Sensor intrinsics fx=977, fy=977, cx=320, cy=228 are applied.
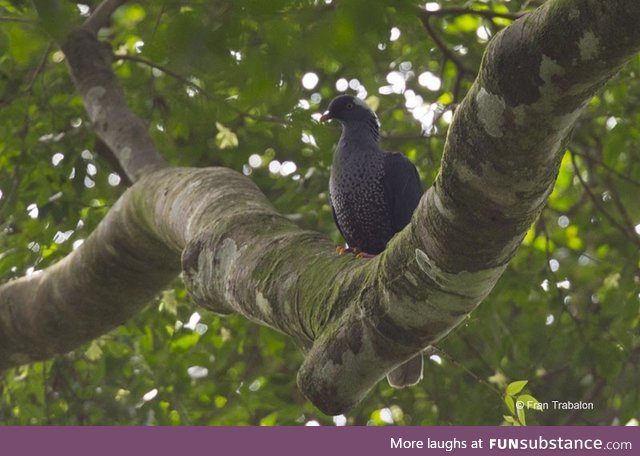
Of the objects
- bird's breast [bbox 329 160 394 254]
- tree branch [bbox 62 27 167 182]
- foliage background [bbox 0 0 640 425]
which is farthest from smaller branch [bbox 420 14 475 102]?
tree branch [bbox 62 27 167 182]

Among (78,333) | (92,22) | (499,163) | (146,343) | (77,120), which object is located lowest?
(146,343)

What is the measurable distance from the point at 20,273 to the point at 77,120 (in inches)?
34.2

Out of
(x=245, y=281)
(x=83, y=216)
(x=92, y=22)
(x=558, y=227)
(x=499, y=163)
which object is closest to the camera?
(x=499, y=163)

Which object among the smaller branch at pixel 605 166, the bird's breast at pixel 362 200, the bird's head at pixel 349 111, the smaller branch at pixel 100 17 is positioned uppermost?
the smaller branch at pixel 100 17

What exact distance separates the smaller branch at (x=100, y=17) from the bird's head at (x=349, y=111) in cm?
107

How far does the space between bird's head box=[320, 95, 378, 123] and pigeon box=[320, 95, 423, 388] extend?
121 mm

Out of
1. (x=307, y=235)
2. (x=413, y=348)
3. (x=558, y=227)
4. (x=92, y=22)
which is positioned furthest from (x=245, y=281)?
(x=558, y=227)

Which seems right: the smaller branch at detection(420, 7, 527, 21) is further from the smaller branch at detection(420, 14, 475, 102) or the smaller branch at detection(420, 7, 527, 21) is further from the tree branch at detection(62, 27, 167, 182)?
the tree branch at detection(62, 27, 167, 182)

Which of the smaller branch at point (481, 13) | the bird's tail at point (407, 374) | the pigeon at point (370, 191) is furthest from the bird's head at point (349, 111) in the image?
the bird's tail at point (407, 374)

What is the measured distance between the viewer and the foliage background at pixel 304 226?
4.65 meters

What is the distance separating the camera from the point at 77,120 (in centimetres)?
516

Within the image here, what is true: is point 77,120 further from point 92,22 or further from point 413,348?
point 413,348

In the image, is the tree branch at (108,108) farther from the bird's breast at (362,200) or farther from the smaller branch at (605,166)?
the smaller branch at (605,166)

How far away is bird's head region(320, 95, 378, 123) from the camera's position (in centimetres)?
456
